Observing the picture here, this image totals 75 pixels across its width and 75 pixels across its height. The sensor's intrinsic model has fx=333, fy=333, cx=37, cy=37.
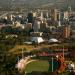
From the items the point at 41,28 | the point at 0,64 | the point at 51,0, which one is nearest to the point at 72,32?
the point at 41,28

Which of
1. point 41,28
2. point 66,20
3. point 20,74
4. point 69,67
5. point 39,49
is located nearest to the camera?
point 20,74

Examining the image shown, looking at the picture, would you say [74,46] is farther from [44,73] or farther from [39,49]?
[44,73]

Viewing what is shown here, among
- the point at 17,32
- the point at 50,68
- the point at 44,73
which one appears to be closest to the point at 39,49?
the point at 50,68

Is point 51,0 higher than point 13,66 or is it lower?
lower

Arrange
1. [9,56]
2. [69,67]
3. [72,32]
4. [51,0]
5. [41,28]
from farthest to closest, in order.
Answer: [51,0], [41,28], [72,32], [9,56], [69,67]

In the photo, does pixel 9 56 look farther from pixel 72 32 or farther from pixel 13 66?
pixel 72 32

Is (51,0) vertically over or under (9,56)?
under

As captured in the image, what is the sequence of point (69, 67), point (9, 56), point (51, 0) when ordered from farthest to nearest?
point (51, 0), point (9, 56), point (69, 67)

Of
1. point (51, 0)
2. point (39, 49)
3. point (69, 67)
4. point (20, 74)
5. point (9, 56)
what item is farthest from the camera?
point (51, 0)

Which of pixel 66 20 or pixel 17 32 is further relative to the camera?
pixel 66 20
